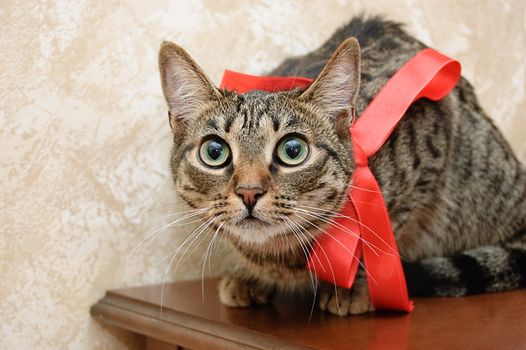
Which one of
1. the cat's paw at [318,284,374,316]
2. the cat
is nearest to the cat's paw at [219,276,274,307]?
the cat

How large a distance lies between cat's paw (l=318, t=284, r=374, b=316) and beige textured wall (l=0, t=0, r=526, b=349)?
38 centimetres

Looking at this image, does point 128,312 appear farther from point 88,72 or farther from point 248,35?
point 248,35

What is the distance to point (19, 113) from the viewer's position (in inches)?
42.3

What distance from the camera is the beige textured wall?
1.08 metres

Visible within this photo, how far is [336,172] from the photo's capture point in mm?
991

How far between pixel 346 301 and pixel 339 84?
14.3 inches

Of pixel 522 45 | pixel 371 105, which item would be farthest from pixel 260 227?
pixel 522 45

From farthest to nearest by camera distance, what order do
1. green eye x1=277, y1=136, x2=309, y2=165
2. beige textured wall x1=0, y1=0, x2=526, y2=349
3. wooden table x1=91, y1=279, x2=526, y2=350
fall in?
1. beige textured wall x1=0, y1=0, x2=526, y2=349
2. green eye x1=277, y1=136, x2=309, y2=165
3. wooden table x1=91, y1=279, x2=526, y2=350

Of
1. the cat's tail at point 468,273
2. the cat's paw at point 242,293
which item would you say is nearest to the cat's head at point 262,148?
the cat's paw at point 242,293

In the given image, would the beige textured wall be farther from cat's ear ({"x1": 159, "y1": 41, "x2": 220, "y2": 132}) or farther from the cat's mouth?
the cat's mouth

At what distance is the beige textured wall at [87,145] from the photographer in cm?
108

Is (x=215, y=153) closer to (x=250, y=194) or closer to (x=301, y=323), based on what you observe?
(x=250, y=194)

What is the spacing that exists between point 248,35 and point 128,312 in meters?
0.66

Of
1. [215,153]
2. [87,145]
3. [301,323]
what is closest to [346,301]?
[301,323]
